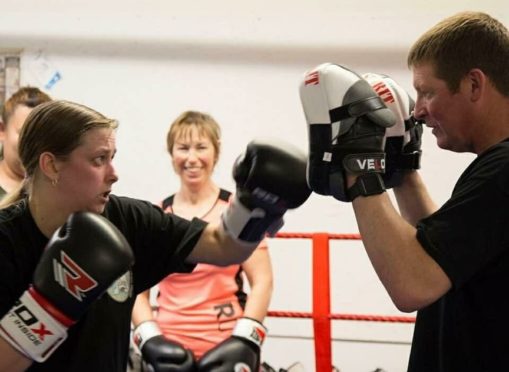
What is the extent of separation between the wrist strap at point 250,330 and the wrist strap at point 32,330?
984mm

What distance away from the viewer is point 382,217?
98 centimetres

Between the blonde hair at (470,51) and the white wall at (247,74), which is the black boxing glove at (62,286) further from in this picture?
the white wall at (247,74)

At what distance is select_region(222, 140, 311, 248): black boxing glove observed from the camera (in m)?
1.37

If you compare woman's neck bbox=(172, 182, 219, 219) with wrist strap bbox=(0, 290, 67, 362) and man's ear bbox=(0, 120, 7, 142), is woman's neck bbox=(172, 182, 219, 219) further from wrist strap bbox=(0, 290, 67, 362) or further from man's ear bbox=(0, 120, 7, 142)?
wrist strap bbox=(0, 290, 67, 362)

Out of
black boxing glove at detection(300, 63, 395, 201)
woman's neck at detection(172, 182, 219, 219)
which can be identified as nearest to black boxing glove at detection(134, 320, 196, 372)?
woman's neck at detection(172, 182, 219, 219)

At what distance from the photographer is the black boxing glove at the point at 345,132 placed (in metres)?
1.05

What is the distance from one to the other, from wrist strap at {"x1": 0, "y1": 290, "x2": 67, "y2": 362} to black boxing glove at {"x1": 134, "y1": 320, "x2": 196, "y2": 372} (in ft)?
3.00

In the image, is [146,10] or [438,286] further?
[146,10]

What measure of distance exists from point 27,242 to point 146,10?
2203 mm

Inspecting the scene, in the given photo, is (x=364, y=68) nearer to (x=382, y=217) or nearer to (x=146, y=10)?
(x=146, y=10)

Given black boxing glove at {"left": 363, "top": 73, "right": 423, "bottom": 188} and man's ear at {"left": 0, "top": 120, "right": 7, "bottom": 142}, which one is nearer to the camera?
black boxing glove at {"left": 363, "top": 73, "right": 423, "bottom": 188}

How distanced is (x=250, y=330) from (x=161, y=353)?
268 mm

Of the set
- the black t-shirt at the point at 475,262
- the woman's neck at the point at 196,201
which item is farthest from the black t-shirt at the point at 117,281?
the woman's neck at the point at 196,201

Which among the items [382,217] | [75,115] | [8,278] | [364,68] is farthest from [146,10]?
[382,217]
